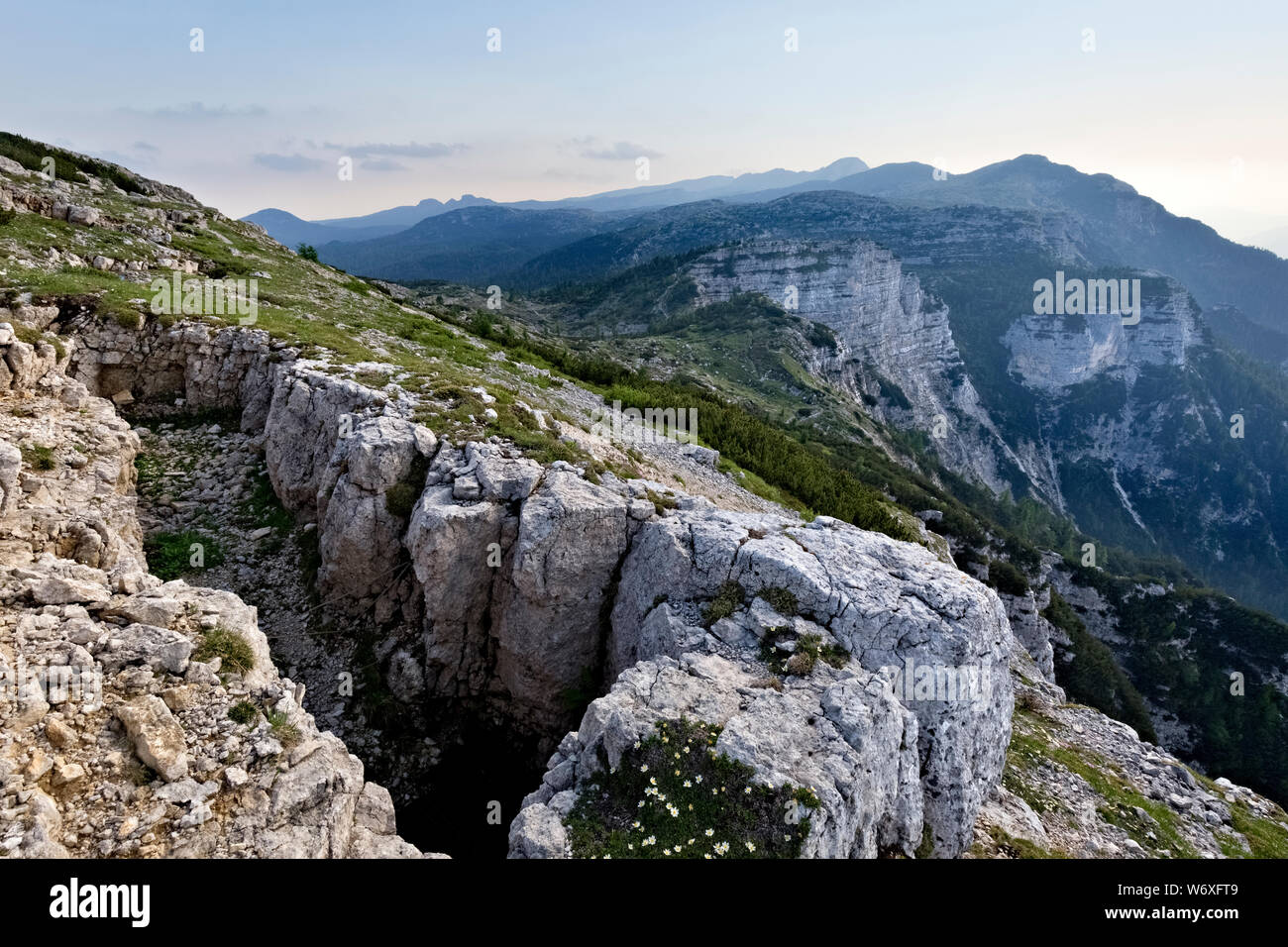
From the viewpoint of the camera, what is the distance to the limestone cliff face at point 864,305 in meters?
170

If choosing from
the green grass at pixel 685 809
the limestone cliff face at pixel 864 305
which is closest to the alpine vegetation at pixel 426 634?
the green grass at pixel 685 809

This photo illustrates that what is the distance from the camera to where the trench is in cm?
1374

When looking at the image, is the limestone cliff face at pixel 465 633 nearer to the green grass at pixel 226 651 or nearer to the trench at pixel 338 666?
the green grass at pixel 226 651

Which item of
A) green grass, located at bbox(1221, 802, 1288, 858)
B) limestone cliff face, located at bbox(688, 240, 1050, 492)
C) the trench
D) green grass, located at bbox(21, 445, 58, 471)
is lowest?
green grass, located at bbox(1221, 802, 1288, 858)

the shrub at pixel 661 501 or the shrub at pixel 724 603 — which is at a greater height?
the shrub at pixel 661 501

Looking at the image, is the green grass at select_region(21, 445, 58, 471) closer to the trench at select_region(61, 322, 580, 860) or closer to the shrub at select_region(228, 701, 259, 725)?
the trench at select_region(61, 322, 580, 860)

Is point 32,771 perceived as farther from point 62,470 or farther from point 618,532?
point 618,532

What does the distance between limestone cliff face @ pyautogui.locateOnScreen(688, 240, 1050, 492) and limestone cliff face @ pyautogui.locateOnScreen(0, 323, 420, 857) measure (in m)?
163

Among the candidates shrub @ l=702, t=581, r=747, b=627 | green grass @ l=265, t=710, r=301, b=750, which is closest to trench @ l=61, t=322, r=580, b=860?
shrub @ l=702, t=581, r=747, b=627

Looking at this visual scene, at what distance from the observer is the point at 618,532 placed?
572 inches

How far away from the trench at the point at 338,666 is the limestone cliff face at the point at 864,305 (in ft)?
513

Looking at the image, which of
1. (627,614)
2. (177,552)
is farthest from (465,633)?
(177,552)

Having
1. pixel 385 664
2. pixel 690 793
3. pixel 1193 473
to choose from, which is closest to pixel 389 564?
pixel 385 664
